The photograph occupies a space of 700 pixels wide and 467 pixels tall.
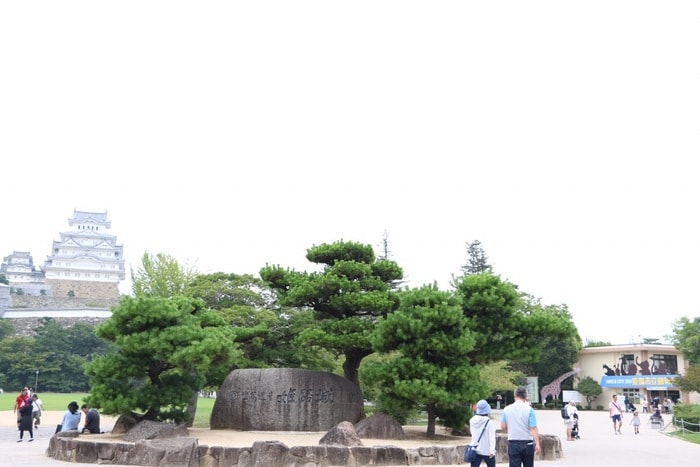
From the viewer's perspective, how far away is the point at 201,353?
14.4 meters

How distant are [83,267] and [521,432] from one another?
290 feet

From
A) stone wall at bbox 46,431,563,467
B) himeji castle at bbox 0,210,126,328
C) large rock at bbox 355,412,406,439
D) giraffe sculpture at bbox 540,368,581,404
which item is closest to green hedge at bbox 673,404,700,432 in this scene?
large rock at bbox 355,412,406,439

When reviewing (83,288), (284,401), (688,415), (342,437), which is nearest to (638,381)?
(688,415)

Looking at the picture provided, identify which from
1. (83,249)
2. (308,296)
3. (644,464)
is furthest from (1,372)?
(644,464)

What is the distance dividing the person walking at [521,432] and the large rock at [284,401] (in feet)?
33.0

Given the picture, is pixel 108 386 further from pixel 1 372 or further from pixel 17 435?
pixel 1 372

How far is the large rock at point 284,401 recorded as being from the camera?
57.3 feet

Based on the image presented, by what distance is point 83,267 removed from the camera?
288 feet

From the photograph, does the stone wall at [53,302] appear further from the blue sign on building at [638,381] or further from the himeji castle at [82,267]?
the blue sign on building at [638,381]

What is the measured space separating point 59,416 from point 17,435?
32.3ft

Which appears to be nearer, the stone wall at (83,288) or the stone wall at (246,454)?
the stone wall at (246,454)

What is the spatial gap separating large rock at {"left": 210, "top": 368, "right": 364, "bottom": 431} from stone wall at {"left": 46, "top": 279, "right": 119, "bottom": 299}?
74.3 m

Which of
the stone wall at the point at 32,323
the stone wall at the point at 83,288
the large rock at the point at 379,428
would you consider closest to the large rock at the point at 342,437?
the large rock at the point at 379,428

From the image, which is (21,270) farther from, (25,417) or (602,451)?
(602,451)
